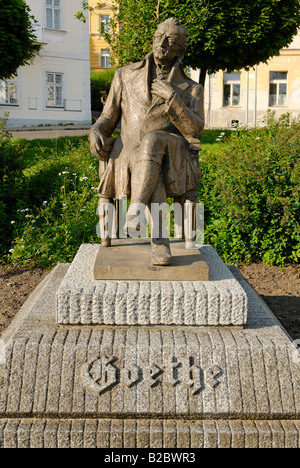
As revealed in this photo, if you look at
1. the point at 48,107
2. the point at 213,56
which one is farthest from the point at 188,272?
the point at 48,107

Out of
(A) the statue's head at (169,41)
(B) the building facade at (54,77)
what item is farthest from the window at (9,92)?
(A) the statue's head at (169,41)

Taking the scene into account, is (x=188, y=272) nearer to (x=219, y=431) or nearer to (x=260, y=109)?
(x=219, y=431)

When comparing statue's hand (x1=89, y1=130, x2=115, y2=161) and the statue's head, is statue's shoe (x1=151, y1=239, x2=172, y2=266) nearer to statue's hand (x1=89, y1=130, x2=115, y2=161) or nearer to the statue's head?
statue's hand (x1=89, y1=130, x2=115, y2=161)

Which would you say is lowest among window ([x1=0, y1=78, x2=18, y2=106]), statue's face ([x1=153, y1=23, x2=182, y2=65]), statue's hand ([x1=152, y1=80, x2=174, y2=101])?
statue's hand ([x1=152, y1=80, x2=174, y2=101])

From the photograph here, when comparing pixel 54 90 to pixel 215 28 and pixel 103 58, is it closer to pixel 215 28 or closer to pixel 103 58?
pixel 103 58

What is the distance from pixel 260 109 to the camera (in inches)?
828

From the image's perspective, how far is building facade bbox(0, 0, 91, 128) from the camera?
19594 millimetres

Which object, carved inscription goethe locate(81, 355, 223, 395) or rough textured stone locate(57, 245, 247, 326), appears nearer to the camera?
carved inscription goethe locate(81, 355, 223, 395)

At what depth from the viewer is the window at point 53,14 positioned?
20.0m

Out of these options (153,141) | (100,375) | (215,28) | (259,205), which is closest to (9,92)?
(215,28)

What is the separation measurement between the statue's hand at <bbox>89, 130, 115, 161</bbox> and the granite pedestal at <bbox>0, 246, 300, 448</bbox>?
3.90ft

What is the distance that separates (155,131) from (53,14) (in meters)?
18.6

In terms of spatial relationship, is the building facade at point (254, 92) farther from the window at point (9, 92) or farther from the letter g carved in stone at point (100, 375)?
the letter g carved in stone at point (100, 375)

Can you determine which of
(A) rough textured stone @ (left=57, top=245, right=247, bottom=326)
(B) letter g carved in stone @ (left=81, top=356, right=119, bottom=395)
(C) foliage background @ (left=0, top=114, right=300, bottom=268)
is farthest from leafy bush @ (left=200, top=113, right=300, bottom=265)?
(B) letter g carved in stone @ (left=81, top=356, right=119, bottom=395)
